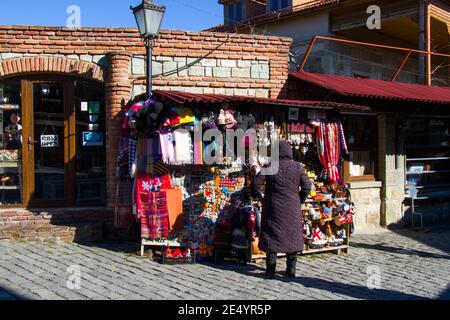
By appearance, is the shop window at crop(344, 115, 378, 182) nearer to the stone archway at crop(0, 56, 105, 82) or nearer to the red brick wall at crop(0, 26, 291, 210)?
the red brick wall at crop(0, 26, 291, 210)

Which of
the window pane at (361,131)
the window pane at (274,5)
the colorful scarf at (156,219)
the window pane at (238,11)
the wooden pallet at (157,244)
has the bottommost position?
the wooden pallet at (157,244)

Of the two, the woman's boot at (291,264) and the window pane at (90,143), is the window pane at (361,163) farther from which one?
the window pane at (90,143)

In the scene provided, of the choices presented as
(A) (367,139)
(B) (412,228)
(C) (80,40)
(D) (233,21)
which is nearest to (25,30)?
(C) (80,40)

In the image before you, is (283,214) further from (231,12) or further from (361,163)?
(231,12)

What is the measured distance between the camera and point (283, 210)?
618cm

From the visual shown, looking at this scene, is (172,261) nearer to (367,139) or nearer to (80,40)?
(80,40)

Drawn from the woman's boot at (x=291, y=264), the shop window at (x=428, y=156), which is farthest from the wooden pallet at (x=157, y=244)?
the shop window at (x=428, y=156)

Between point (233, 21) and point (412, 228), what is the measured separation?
46.0 feet

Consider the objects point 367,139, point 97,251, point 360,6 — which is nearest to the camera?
point 97,251

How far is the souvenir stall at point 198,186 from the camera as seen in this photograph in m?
7.04

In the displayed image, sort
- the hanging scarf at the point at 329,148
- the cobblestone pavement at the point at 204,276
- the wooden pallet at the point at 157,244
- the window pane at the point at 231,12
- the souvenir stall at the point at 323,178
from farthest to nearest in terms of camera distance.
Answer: the window pane at the point at 231,12 → the hanging scarf at the point at 329,148 → the souvenir stall at the point at 323,178 → the wooden pallet at the point at 157,244 → the cobblestone pavement at the point at 204,276

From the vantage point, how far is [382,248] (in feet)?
27.7

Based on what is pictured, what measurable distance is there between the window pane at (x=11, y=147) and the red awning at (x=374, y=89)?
16.1ft

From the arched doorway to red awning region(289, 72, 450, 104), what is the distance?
3.90 m
